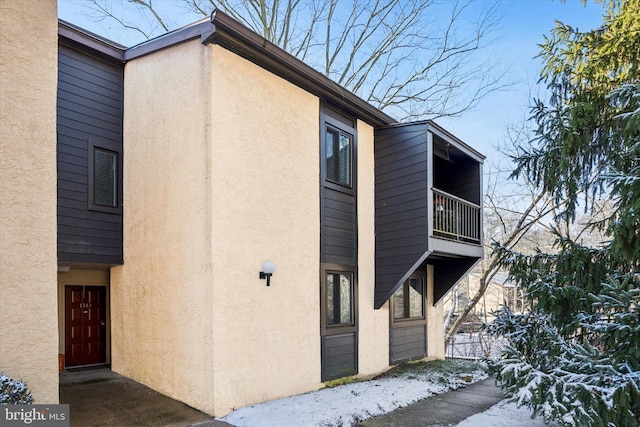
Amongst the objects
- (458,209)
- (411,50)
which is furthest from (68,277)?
(411,50)

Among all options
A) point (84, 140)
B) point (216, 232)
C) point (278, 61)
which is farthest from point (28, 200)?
point (278, 61)

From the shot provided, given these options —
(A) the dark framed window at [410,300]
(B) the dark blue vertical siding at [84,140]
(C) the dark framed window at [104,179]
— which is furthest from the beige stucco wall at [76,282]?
(A) the dark framed window at [410,300]

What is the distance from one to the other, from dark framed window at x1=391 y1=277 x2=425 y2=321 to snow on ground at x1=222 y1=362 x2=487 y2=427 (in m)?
1.56

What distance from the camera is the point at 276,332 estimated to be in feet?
24.3

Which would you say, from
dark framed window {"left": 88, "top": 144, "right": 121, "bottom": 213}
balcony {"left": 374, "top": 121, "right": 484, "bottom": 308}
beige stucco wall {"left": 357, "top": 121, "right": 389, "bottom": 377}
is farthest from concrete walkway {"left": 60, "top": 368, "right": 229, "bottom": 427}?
balcony {"left": 374, "top": 121, "right": 484, "bottom": 308}

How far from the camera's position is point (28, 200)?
502cm

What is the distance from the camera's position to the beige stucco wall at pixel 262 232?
21.8 feet

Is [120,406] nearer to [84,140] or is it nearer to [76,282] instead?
[76,282]

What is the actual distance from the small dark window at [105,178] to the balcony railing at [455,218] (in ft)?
19.5

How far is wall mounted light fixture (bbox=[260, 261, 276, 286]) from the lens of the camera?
7.11m

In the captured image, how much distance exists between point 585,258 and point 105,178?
7459 millimetres

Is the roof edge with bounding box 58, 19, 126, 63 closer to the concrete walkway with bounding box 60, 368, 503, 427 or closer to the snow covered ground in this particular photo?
the concrete walkway with bounding box 60, 368, 503, 427

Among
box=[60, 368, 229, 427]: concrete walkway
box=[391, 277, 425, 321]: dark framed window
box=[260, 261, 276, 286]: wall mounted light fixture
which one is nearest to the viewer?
box=[60, 368, 229, 427]: concrete walkway

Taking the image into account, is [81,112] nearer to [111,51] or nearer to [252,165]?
[111,51]
